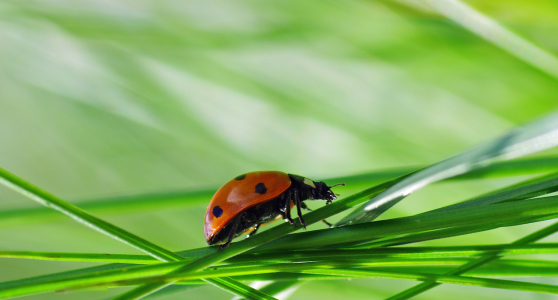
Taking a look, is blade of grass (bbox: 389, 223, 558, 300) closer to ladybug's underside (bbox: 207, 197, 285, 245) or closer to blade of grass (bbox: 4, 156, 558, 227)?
blade of grass (bbox: 4, 156, 558, 227)

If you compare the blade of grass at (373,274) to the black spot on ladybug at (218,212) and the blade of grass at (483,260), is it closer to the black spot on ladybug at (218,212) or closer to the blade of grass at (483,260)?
the blade of grass at (483,260)

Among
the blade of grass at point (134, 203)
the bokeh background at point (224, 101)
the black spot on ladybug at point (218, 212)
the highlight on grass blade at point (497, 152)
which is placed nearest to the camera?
the highlight on grass blade at point (497, 152)

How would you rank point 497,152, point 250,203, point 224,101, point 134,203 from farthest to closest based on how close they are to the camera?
point 224,101
point 250,203
point 134,203
point 497,152

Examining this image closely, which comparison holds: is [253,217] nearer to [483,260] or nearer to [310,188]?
[310,188]

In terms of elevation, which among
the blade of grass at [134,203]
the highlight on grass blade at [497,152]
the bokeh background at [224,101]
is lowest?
the highlight on grass blade at [497,152]

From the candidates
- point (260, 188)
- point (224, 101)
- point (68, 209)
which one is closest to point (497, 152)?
point (68, 209)

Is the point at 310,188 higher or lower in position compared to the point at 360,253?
higher

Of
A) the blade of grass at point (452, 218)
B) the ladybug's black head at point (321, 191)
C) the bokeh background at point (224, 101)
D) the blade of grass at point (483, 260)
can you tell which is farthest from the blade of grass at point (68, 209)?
the bokeh background at point (224, 101)
